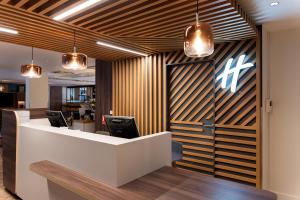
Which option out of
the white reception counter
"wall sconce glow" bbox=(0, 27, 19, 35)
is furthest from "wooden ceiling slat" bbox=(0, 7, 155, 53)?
the white reception counter

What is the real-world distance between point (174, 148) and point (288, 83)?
2.18 metres

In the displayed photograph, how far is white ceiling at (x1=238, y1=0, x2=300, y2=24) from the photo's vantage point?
8.26 ft

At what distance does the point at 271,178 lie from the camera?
11.7 ft

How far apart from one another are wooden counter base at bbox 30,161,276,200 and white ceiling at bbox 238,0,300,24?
2151 mm

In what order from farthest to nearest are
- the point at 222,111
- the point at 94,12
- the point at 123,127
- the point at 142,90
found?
the point at 142,90 < the point at 222,111 < the point at 94,12 < the point at 123,127

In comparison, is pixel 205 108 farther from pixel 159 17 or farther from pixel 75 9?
pixel 75 9

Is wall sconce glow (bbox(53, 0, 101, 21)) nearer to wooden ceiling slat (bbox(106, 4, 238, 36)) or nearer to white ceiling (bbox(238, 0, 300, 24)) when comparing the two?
wooden ceiling slat (bbox(106, 4, 238, 36))

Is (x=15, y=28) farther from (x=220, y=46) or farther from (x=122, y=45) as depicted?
(x=220, y=46)

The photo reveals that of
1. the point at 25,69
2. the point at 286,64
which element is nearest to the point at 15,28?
the point at 25,69

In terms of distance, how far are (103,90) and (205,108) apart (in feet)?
10.6

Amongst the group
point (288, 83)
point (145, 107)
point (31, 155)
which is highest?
point (288, 83)

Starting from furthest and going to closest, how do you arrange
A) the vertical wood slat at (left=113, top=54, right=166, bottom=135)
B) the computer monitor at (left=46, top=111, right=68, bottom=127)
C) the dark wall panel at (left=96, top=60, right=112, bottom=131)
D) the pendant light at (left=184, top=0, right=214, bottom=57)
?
1. the dark wall panel at (left=96, top=60, right=112, bottom=131)
2. the vertical wood slat at (left=113, top=54, right=166, bottom=135)
3. the computer monitor at (left=46, top=111, right=68, bottom=127)
4. the pendant light at (left=184, top=0, right=214, bottom=57)

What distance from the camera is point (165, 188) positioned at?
1658mm

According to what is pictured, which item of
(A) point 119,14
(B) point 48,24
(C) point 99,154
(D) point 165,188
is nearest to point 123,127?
(C) point 99,154
